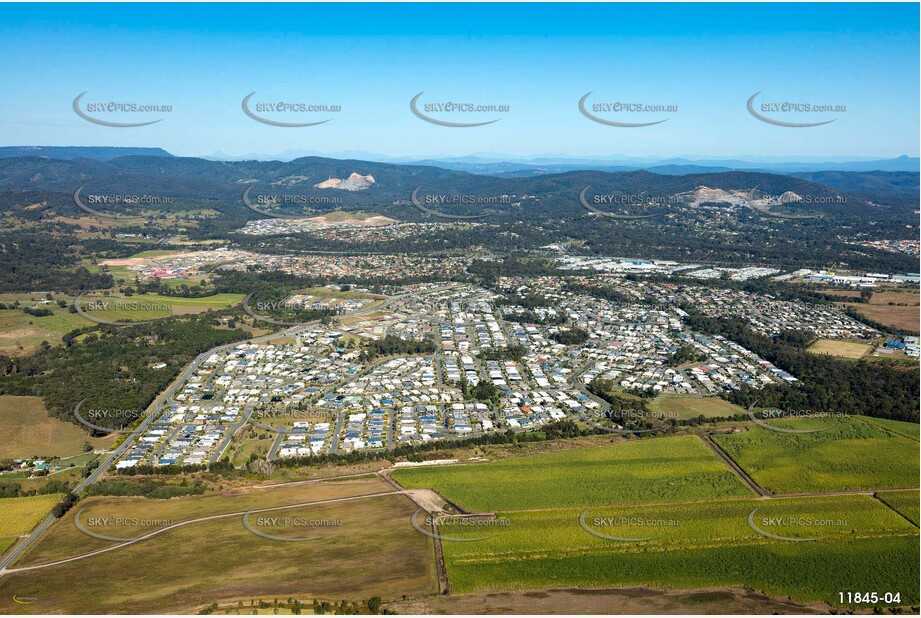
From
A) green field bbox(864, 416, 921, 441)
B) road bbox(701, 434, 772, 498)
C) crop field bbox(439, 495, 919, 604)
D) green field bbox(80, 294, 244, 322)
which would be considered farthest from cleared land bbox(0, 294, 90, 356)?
green field bbox(864, 416, 921, 441)

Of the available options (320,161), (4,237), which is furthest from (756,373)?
(320,161)

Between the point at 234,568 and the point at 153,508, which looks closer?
the point at 234,568

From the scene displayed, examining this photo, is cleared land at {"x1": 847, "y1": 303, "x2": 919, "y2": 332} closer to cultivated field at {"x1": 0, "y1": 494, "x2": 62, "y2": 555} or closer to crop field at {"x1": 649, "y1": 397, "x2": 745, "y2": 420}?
crop field at {"x1": 649, "y1": 397, "x2": 745, "y2": 420}

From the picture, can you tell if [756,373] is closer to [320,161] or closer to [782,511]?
[782,511]

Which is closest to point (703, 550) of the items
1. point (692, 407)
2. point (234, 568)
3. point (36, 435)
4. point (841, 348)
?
point (692, 407)

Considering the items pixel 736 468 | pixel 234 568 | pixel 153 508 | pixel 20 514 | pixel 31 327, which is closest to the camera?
pixel 234 568

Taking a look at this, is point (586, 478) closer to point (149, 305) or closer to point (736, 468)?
point (736, 468)
